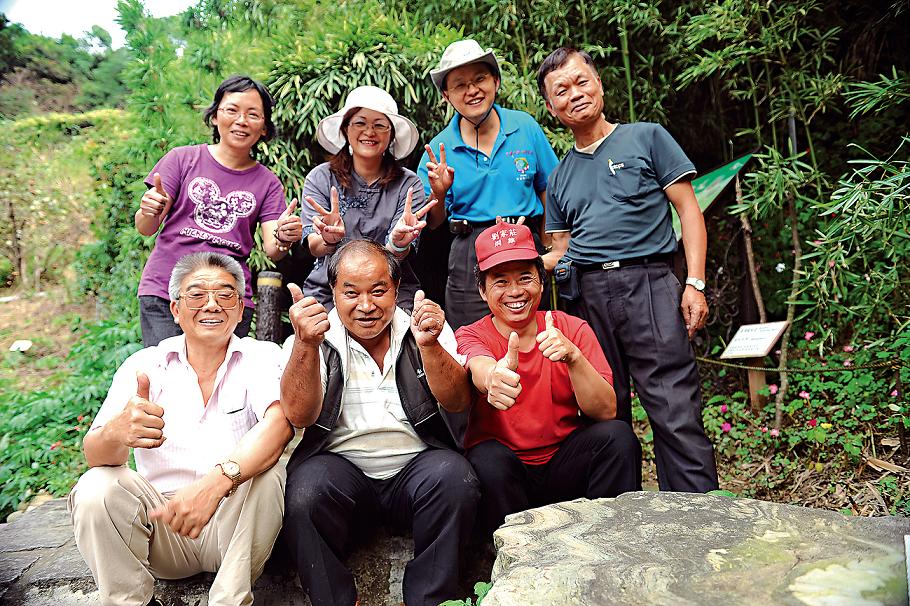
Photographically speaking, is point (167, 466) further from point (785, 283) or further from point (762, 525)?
point (785, 283)

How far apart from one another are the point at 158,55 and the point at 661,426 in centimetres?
488

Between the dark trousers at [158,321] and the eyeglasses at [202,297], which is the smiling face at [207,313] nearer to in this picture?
the eyeglasses at [202,297]

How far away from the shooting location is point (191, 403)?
96.3 inches

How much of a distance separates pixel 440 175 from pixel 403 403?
1078 mm

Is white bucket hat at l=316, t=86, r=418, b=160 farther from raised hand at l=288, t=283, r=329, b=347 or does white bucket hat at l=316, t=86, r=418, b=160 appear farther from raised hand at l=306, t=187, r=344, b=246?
raised hand at l=288, t=283, r=329, b=347

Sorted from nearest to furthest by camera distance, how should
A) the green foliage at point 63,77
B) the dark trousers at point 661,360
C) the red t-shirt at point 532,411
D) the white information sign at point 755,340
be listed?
1. the red t-shirt at point 532,411
2. the dark trousers at point 661,360
3. the white information sign at point 755,340
4. the green foliage at point 63,77

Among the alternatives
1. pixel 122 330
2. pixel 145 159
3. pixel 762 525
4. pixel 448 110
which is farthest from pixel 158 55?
pixel 762 525

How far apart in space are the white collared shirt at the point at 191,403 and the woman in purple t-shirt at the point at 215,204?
612 mm

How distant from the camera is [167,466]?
2412 millimetres

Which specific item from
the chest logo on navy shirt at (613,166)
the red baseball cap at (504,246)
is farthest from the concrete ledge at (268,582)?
the chest logo on navy shirt at (613,166)

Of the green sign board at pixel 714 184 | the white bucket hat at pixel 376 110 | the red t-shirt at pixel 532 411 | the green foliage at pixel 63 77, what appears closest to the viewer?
the red t-shirt at pixel 532 411

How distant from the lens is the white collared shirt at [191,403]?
2.40 metres

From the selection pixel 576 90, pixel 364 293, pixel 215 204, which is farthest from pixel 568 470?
pixel 215 204

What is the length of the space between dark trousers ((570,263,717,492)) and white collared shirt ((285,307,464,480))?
2.55 ft
